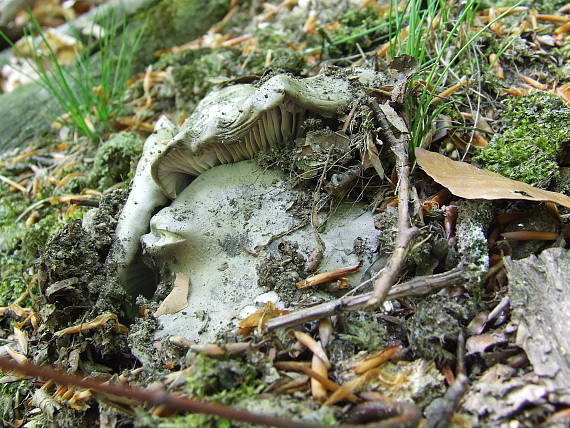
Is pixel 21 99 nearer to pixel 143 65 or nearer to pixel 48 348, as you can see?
pixel 143 65

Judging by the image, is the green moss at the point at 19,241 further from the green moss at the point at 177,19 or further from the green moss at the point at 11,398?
the green moss at the point at 177,19

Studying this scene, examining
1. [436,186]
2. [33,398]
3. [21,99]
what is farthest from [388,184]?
[21,99]

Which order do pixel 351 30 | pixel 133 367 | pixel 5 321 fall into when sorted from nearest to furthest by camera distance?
pixel 133 367 → pixel 5 321 → pixel 351 30

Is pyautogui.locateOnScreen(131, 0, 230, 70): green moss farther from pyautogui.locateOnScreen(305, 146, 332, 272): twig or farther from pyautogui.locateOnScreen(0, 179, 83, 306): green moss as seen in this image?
pyautogui.locateOnScreen(305, 146, 332, 272): twig

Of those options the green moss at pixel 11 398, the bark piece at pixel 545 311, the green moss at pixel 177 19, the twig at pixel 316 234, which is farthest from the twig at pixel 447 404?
the green moss at pixel 177 19

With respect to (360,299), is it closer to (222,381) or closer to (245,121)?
(222,381)

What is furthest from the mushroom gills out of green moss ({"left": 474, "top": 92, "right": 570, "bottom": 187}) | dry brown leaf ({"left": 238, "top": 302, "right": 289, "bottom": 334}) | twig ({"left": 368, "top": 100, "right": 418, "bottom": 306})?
green moss ({"left": 474, "top": 92, "right": 570, "bottom": 187})

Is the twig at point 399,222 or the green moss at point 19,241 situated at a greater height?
the twig at point 399,222
